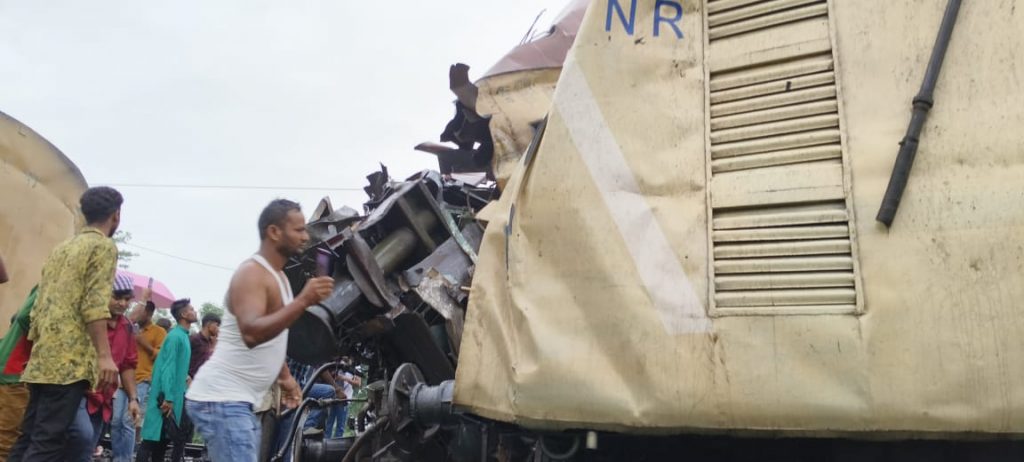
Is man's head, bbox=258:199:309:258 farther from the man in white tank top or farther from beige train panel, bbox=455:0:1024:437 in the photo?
beige train panel, bbox=455:0:1024:437

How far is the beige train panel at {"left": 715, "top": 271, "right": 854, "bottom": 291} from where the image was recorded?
1845mm

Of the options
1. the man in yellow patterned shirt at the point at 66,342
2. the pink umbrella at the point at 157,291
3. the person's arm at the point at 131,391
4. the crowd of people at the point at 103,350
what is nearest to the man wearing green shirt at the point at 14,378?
the crowd of people at the point at 103,350

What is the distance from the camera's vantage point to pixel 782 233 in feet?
6.39

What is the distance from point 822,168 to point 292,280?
2982mm

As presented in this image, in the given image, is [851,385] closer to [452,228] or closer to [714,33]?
[714,33]

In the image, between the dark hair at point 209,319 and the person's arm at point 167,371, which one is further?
the dark hair at point 209,319

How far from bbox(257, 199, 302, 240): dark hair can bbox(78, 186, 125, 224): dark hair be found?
0.91 metres

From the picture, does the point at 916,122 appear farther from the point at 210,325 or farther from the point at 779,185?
the point at 210,325

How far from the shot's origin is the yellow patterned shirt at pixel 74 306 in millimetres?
3199

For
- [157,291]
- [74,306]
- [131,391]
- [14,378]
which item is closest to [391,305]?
[74,306]

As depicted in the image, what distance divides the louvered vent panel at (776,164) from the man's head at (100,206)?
266cm

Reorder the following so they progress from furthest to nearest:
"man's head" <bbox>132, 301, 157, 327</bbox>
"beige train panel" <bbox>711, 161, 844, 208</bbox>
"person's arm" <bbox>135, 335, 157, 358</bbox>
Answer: "man's head" <bbox>132, 301, 157, 327</bbox> < "person's arm" <bbox>135, 335, 157, 358</bbox> < "beige train panel" <bbox>711, 161, 844, 208</bbox>

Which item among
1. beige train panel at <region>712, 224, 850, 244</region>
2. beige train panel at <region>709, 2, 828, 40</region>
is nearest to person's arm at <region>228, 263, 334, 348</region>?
beige train panel at <region>712, 224, 850, 244</region>

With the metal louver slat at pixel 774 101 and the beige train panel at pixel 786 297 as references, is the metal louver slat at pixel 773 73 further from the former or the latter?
the beige train panel at pixel 786 297
